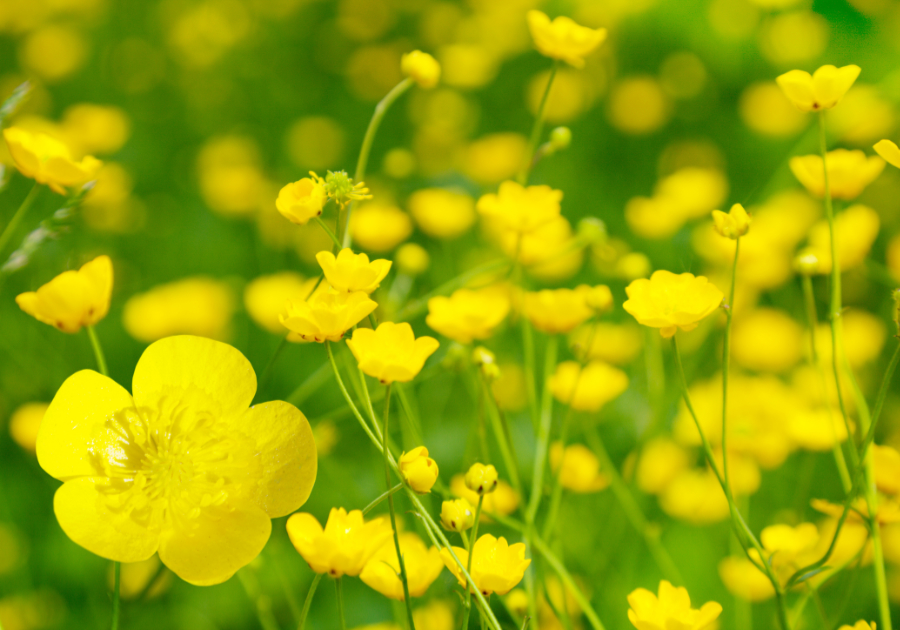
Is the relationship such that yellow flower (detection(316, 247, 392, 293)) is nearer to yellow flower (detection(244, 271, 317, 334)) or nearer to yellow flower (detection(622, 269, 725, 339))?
yellow flower (detection(622, 269, 725, 339))

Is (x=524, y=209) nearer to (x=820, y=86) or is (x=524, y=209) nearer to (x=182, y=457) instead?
(x=820, y=86)

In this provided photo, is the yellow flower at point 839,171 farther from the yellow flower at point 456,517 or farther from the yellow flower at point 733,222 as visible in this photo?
the yellow flower at point 456,517

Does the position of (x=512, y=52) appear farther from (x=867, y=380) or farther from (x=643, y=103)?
(x=867, y=380)

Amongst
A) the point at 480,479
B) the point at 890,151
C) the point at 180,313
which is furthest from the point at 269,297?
the point at 890,151

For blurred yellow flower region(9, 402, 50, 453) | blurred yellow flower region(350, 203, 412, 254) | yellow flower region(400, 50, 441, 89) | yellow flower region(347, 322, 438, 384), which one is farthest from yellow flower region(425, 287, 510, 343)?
blurred yellow flower region(9, 402, 50, 453)

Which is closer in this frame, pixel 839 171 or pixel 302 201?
pixel 302 201

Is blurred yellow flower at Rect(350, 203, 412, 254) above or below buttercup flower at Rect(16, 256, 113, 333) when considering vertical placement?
below

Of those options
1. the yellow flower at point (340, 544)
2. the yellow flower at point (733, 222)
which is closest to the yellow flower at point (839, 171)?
the yellow flower at point (733, 222)
